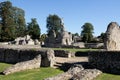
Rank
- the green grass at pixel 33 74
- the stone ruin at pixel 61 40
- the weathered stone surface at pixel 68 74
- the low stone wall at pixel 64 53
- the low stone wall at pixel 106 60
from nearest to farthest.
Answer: the weathered stone surface at pixel 68 74 → the green grass at pixel 33 74 → the low stone wall at pixel 106 60 → the low stone wall at pixel 64 53 → the stone ruin at pixel 61 40

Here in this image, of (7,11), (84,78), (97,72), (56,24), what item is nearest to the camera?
(84,78)

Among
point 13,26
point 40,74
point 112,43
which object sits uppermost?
point 13,26

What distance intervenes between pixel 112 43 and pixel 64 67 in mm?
6732

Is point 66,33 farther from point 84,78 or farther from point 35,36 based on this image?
point 84,78

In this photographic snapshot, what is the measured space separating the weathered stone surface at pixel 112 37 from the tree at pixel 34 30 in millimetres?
57693

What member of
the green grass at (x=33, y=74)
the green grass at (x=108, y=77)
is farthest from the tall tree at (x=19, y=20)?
the green grass at (x=108, y=77)

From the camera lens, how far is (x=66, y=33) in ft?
192

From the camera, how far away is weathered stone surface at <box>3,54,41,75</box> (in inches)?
812

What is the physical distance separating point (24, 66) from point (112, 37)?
913 cm

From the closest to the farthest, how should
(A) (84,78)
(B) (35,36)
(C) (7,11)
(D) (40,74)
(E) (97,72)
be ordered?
(A) (84,78) < (E) (97,72) < (D) (40,74) < (C) (7,11) < (B) (35,36)

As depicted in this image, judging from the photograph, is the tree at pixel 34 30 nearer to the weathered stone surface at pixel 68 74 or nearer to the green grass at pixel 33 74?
the green grass at pixel 33 74

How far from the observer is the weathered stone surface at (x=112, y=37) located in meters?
26.7

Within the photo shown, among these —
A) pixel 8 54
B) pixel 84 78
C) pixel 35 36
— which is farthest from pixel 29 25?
pixel 84 78

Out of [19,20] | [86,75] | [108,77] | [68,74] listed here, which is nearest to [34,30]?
[19,20]
